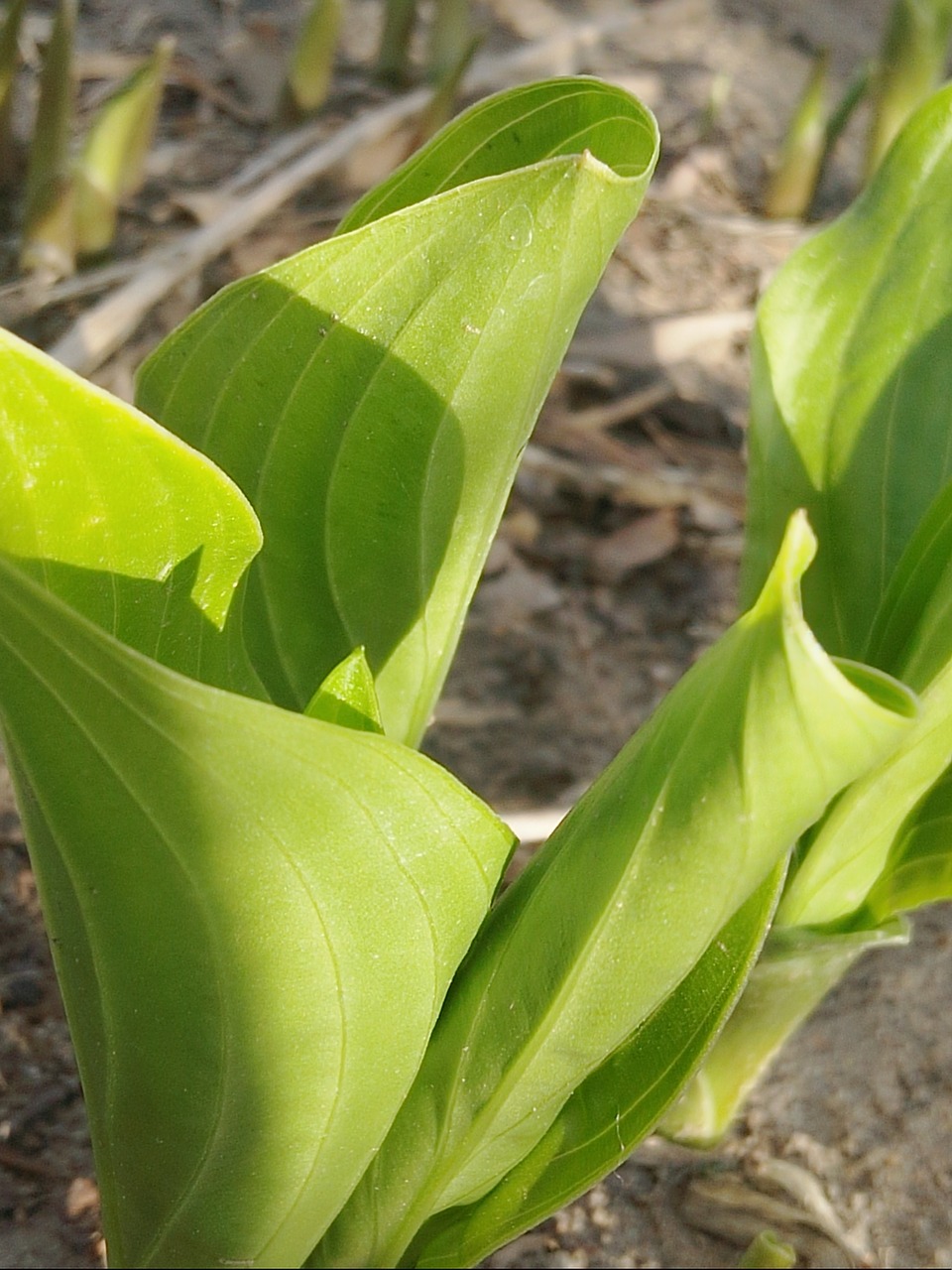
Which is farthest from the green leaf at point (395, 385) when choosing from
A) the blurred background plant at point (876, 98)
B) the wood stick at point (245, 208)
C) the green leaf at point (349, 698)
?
the blurred background plant at point (876, 98)

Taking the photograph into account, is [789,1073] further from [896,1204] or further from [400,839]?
[400,839]

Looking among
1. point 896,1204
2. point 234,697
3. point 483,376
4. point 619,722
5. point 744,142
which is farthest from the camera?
point 744,142

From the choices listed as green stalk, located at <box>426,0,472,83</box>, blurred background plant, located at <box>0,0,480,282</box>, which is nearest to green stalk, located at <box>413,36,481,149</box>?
blurred background plant, located at <box>0,0,480,282</box>

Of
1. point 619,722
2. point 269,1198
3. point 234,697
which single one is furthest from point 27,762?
point 619,722

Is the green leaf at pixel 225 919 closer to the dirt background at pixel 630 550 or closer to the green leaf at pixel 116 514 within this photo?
the green leaf at pixel 116 514

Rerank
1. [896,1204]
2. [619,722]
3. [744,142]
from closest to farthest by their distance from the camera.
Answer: [896,1204], [619,722], [744,142]

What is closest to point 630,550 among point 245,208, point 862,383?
point 245,208
